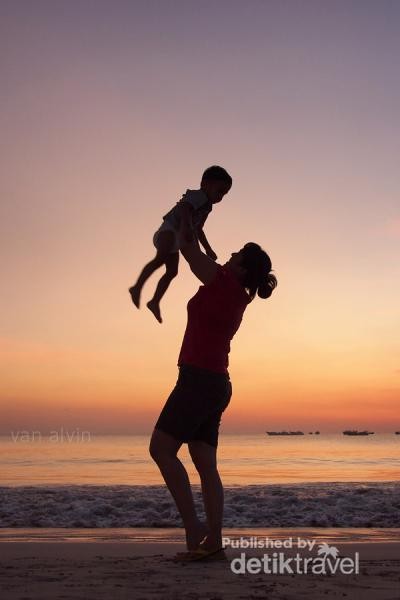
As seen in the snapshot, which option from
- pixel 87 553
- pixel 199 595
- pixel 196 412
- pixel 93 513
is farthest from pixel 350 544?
pixel 93 513

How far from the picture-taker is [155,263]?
463cm

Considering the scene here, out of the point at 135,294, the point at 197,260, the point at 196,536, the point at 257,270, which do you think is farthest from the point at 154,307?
the point at 196,536

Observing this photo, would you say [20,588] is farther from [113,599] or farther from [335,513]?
[335,513]

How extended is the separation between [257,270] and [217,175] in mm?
650

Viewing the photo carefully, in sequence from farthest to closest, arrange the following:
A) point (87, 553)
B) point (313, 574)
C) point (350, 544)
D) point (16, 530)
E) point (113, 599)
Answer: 1. point (16, 530)
2. point (350, 544)
3. point (87, 553)
4. point (313, 574)
5. point (113, 599)

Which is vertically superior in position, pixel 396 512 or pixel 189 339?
pixel 189 339

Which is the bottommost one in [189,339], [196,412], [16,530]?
[16,530]

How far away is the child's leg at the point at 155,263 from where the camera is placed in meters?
4.48

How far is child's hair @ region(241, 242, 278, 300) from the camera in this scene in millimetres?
4609

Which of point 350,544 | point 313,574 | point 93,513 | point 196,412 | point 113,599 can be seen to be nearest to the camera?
point 113,599

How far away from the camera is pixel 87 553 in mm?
5281

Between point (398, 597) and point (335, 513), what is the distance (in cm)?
715

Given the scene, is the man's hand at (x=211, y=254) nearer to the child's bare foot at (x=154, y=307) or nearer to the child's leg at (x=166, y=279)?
the child's leg at (x=166, y=279)

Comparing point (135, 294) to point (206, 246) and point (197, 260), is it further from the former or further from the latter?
point (206, 246)
